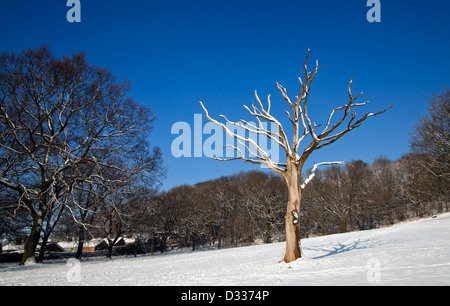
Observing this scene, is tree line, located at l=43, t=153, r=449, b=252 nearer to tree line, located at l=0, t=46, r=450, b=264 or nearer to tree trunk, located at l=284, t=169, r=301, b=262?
tree line, located at l=0, t=46, r=450, b=264

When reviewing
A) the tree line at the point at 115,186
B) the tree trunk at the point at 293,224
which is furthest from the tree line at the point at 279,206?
the tree trunk at the point at 293,224

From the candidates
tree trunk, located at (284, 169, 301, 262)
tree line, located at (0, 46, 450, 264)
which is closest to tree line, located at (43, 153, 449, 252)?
tree line, located at (0, 46, 450, 264)

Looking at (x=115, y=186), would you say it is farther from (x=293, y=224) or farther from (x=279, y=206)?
(x=279, y=206)

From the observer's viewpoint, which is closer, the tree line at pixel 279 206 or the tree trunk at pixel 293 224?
the tree trunk at pixel 293 224

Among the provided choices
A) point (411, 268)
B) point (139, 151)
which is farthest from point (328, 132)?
point (139, 151)

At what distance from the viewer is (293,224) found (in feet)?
31.5

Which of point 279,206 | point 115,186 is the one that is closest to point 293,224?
point 115,186

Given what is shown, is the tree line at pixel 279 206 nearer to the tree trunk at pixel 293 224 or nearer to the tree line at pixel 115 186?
the tree line at pixel 115 186

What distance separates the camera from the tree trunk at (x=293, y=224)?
370 inches

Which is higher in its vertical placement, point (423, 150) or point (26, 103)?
point (26, 103)
